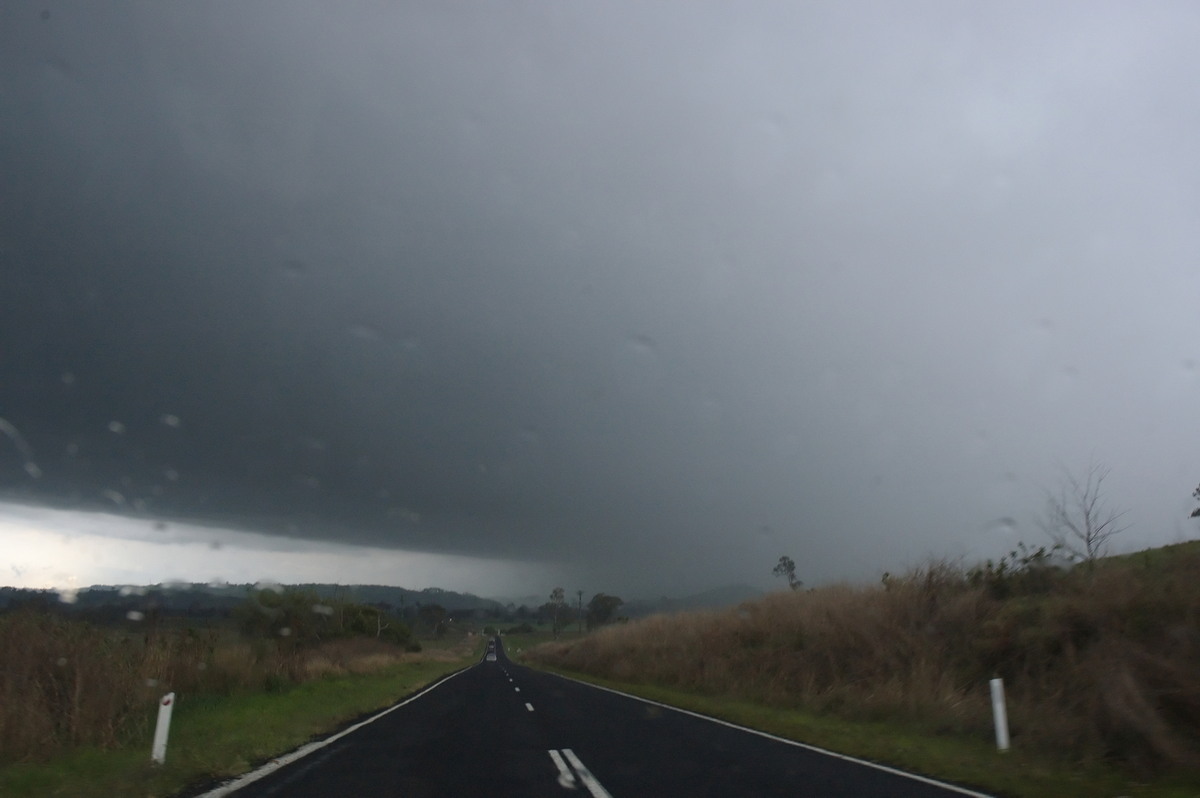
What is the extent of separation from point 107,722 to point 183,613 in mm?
10816

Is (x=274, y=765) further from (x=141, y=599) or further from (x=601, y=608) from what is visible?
(x=601, y=608)

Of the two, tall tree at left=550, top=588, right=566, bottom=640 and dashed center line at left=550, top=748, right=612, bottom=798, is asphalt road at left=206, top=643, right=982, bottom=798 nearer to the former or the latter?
dashed center line at left=550, top=748, right=612, bottom=798

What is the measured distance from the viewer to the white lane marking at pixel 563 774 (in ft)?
30.8

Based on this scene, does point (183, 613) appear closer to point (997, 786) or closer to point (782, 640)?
point (782, 640)

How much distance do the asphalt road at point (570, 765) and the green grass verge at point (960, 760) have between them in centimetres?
65

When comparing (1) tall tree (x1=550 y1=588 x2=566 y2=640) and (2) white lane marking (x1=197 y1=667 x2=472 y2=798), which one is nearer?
(2) white lane marking (x1=197 y1=667 x2=472 y2=798)

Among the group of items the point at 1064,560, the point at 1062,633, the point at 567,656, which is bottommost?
the point at 567,656

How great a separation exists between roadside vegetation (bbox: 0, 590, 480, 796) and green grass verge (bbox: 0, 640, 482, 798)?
0.02 metres

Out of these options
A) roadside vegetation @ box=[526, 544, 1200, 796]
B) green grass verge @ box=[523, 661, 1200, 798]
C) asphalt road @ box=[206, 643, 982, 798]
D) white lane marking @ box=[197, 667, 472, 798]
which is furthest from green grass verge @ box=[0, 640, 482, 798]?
roadside vegetation @ box=[526, 544, 1200, 796]

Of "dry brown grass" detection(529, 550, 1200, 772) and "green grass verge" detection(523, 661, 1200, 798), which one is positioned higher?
"dry brown grass" detection(529, 550, 1200, 772)

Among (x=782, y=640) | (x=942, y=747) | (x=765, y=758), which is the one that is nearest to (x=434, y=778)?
(x=765, y=758)

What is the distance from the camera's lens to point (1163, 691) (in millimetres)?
10625

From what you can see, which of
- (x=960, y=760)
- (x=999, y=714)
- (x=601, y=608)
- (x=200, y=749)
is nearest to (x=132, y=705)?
→ (x=200, y=749)

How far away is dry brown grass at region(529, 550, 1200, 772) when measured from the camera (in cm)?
1077
